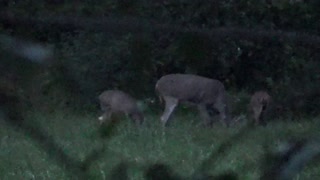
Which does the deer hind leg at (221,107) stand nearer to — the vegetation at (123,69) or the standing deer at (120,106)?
the standing deer at (120,106)

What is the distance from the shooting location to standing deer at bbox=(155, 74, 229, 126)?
1566 cm

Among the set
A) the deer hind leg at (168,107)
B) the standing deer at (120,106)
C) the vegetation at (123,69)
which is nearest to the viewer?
the vegetation at (123,69)

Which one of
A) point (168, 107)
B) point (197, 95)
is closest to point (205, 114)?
point (168, 107)

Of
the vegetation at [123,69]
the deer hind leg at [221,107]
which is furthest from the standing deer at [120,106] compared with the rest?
the deer hind leg at [221,107]

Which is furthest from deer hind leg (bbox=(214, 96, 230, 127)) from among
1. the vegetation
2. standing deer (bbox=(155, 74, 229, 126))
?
the vegetation

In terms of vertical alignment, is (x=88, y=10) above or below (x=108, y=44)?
above

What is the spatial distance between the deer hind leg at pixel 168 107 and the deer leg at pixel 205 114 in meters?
0.40

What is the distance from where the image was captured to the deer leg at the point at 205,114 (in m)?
15.1

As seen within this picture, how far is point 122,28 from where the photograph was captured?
69.6 inches

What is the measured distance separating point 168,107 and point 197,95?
Answer: 0.74 meters

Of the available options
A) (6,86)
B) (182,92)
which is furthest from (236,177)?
(182,92)

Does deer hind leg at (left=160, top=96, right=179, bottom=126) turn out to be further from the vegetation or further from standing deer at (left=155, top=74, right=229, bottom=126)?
the vegetation

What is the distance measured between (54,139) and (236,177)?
372 mm

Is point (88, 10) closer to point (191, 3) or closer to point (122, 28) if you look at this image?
point (122, 28)
